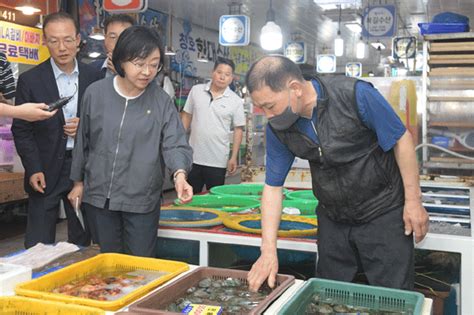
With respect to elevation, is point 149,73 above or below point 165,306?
above

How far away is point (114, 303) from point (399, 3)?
487 inches

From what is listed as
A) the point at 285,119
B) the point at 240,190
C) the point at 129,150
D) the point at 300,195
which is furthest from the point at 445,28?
the point at 129,150

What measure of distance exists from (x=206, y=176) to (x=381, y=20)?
301 inches

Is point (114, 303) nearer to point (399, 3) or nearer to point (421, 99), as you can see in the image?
point (421, 99)

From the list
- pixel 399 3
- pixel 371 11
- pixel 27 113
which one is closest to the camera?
pixel 27 113

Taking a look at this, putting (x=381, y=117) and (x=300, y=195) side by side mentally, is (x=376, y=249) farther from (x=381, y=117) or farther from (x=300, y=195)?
(x=300, y=195)

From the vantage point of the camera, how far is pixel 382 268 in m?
2.38

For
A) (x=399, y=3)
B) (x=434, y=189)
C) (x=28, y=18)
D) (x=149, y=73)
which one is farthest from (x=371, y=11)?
(x=149, y=73)

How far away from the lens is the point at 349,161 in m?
2.29

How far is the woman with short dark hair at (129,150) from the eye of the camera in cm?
255

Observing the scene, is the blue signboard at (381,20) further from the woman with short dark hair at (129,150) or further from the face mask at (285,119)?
the face mask at (285,119)

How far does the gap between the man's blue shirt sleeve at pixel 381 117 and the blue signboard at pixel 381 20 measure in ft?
32.1

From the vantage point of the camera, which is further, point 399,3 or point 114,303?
point 399,3

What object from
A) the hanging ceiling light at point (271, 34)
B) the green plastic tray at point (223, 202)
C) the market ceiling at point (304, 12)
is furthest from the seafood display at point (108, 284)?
the market ceiling at point (304, 12)
